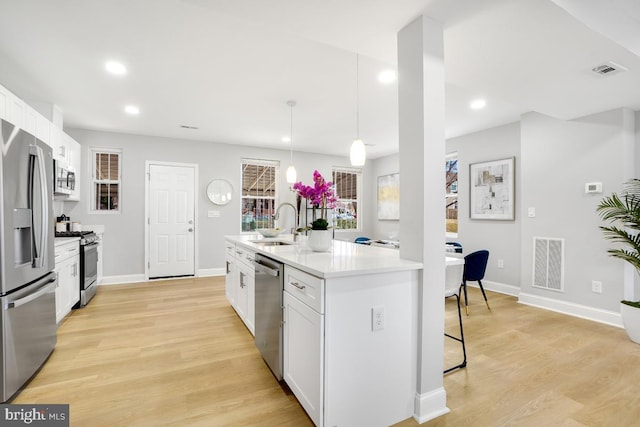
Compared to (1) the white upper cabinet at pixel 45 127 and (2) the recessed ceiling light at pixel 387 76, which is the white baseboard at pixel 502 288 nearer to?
(2) the recessed ceiling light at pixel 387 76

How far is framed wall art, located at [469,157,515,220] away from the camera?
4492mm

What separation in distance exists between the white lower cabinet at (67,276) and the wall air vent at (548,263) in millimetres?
5747

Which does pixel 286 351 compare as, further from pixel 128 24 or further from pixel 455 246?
pixel 455 246

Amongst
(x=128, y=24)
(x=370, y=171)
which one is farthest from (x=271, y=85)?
(x=370, y=171)

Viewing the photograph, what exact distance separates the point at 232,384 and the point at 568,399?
89.7 inches

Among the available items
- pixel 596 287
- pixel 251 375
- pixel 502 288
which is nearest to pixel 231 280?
pixel 251 375

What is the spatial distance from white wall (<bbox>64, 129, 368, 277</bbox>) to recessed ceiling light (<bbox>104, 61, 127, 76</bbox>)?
2668 mm

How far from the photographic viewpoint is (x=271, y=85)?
333 cm

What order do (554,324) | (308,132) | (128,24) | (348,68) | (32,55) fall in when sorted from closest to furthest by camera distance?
1. (128,24)
2. (32,55)
3. (348,68)
4. (554,324)
5. (308,132)

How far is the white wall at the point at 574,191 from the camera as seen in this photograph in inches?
132

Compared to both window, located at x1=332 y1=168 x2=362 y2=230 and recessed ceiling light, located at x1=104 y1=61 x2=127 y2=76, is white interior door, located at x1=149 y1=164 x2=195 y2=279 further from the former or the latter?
Answer: window, located at x1=332 y1=168 x2=362 y2=230

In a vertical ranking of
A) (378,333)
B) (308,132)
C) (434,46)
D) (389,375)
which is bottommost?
(389,375)

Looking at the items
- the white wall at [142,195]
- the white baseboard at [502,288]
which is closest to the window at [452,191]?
the white baseboard at [502,288]

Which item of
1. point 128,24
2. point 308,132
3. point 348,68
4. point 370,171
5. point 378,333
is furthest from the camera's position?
point 370,171
